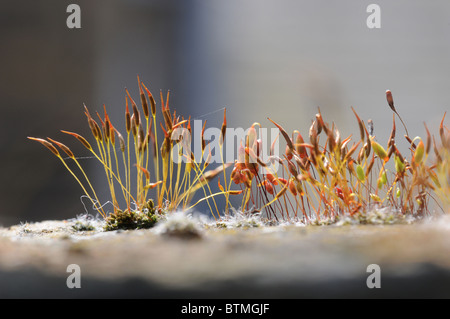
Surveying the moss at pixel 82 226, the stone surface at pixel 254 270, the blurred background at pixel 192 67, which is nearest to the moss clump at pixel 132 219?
the moss at pixel 82 226

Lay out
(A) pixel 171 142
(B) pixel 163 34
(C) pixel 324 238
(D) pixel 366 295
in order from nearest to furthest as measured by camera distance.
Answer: (D) pixel 366 295, (C) pixel 324 238, (A) pixel 171 142, (B) pixel 163 34

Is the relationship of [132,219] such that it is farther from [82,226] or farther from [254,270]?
[254,270]

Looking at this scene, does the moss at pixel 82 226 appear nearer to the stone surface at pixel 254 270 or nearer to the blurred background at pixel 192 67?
the stone surface at pixel 254 270

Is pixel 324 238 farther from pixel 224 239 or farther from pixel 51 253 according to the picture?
pixel 51 253

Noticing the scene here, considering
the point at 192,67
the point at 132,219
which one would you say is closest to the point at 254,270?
the point at 132,219

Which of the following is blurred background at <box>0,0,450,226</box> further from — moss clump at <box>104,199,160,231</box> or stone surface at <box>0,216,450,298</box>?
stone surface at <box>0,216,450,298</box>
